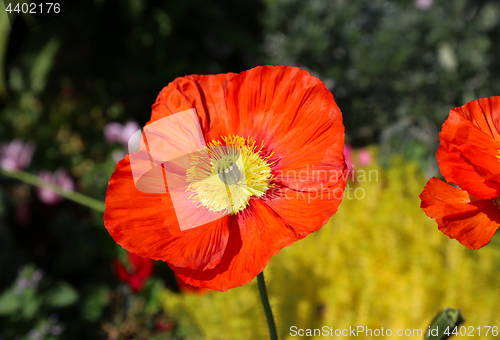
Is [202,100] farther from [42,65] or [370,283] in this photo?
[42,65]

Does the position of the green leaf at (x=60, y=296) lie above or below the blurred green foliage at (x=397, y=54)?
below

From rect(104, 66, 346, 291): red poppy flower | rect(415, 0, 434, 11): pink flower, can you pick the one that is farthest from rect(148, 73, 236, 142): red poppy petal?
rect(415, 0, 434, 11): pink flower

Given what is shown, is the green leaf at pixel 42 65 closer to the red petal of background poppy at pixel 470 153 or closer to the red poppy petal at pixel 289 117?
the red poppy petal at pixel 289 117

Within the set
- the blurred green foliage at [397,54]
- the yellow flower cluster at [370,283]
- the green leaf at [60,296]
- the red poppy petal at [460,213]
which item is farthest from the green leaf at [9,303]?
the blurred green foliage at [397,54]

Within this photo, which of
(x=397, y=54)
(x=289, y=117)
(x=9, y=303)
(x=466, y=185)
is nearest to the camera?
(x=466, y=185)

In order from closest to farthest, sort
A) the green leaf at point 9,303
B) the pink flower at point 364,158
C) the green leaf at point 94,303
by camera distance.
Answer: the green leaf at point 9,303
the green leaf at point 94,303
the pink flower at point 364,158

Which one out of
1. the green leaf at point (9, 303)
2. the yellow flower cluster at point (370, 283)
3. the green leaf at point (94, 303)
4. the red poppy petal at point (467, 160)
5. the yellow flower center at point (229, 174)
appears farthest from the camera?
the green leaf at point (94, 303)

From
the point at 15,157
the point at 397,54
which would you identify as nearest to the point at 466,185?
the point at 15,157

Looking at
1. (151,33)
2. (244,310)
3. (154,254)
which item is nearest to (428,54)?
(151,33)
